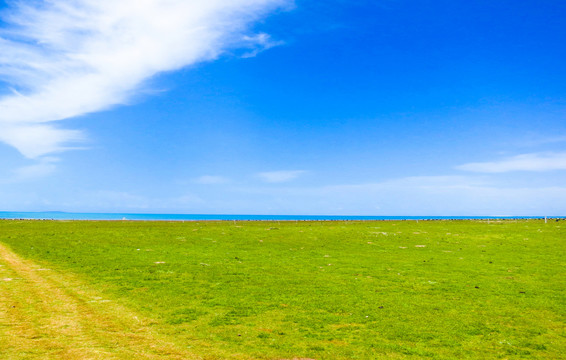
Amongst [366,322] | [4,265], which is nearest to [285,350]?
[366,322]

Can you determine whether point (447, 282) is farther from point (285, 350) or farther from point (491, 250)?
point (491, 250)

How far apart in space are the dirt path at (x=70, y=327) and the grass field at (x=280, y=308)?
6cm

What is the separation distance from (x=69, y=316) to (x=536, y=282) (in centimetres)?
2902

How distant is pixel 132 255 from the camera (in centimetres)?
3603

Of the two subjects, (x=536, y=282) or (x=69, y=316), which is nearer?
(x=69, y=316)

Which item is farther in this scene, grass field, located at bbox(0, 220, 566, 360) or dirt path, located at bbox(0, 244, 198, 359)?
grass field, located at bbox(0, 220, 566, 360)

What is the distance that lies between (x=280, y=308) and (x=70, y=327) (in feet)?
30.9

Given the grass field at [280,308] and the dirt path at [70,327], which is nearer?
the dirt path at [70,327]

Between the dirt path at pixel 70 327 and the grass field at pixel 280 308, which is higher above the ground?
the dirt path at pixel 70 327

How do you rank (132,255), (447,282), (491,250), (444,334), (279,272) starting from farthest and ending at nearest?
(491,250)
(132,255)
(279,272)
(447,282)
(444,334)

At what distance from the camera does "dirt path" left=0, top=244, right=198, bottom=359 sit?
11.4 metres

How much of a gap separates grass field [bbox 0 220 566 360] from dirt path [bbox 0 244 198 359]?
59 mm

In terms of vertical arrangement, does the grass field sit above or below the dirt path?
below

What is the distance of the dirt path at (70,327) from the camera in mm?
11406
